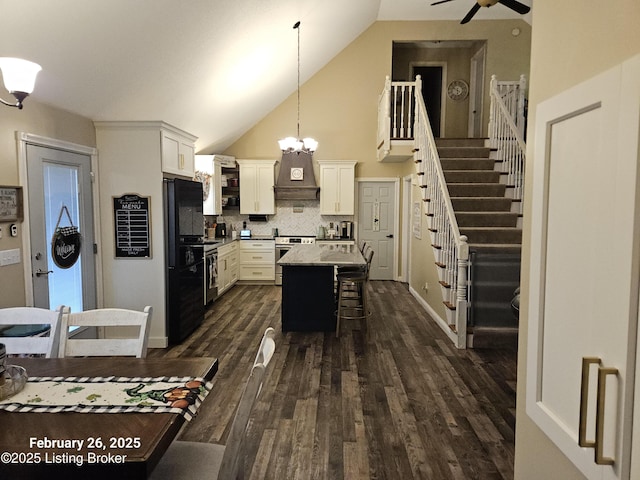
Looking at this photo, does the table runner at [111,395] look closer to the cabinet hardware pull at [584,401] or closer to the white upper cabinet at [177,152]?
the cabinet hardware pull at [584,401]

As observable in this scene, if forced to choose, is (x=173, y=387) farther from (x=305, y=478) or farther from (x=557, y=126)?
(x=557, y=126)

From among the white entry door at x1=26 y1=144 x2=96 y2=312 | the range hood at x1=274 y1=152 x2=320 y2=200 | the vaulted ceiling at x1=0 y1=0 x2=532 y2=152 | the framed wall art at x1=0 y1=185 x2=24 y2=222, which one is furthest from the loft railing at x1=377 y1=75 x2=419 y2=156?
the framed wall art at x1=0 y1=185 x2=24 y2=222

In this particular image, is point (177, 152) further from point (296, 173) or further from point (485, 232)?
point (485, 232)

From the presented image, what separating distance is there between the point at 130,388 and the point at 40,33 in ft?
8.13

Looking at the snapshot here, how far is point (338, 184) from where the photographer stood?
26.5ft

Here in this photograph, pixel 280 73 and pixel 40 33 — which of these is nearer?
pixel 40 33

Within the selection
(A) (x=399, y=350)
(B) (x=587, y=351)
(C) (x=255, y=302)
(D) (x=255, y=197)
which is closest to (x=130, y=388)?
(B) (x=587, y=351)

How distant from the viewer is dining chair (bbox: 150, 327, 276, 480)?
1295mm

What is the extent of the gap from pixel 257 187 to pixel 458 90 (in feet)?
15.0

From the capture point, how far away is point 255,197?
8133mm

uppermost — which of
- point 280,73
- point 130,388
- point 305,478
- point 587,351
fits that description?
point 280,73

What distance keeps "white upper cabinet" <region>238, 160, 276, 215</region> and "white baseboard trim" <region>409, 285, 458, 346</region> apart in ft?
10.5

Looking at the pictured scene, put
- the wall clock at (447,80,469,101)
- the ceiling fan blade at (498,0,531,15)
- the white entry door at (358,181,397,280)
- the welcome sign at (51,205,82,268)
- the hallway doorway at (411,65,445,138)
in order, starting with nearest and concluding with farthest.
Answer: the welcome sign at (51,205,82,268) → the ceiling fan blade at (498,0,531,15) → the white entry door at (358,181,397,280) → the wall clock at (447,80,469,101) → the hallway doorway at (411,65,445,138)

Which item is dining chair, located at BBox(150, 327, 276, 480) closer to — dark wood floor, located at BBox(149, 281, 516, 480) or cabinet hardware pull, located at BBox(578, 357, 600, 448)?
dark wood floor, located at BBox(149, 281, 516, 480)
